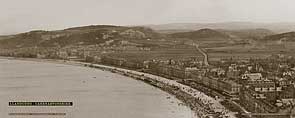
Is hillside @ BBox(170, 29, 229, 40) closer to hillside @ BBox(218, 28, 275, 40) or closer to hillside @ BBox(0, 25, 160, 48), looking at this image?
hillside @ BBox(218, 28, 275, 40)

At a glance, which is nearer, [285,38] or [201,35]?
[285,38]

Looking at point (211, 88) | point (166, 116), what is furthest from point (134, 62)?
point (166, 116)

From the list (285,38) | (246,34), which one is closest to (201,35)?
(285,38)

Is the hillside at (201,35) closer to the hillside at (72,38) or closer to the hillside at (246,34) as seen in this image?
the hillside at (246,34)

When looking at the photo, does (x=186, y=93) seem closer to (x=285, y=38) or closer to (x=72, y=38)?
(x=285, y=38)

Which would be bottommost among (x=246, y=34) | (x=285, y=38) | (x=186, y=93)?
(x=246, y=34)

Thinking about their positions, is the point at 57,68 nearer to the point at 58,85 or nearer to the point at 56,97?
the point at 58,85

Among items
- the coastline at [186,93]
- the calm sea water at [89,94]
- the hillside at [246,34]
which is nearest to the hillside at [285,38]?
the hillside at [246,34]

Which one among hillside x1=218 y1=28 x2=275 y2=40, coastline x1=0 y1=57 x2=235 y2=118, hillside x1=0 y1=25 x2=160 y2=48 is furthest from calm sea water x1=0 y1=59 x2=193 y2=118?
hillside x1=218 y1=28 x2=275 y2=40
